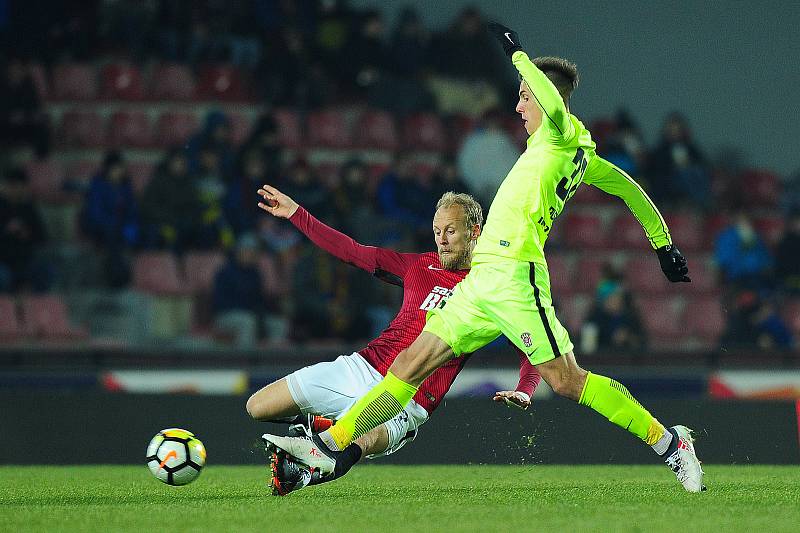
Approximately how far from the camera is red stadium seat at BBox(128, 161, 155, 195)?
11.9 meters

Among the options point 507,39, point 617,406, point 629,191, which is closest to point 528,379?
point 617,406

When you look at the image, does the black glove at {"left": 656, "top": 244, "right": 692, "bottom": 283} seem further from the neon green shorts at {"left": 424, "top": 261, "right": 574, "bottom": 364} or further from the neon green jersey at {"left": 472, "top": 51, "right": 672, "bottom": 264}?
the neon green shorts at {"left": 424, "top": 261, "right": 574, "bottom": 364}

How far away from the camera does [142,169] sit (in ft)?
40.2

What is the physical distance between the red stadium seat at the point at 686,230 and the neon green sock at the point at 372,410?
8.46 metres

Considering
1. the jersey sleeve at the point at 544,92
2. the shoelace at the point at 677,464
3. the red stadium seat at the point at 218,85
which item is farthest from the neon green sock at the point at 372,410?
the red stadium seat at the point at 218,85

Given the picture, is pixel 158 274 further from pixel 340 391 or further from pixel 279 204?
pixel 340 391

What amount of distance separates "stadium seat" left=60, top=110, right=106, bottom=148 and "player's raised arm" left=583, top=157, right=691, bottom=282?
7931 mm

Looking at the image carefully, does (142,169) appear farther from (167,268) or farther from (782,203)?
(782,203)

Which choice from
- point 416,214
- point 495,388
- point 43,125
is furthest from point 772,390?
point 43,125

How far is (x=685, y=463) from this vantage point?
5.29 meters

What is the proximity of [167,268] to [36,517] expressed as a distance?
6.88m

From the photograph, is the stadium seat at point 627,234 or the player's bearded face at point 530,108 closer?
the player's bearded face at point 530,108

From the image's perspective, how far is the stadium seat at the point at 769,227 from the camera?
13297 millimetres

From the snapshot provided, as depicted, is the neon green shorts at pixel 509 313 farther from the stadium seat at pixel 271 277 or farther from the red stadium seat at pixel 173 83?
the red stadium seat at pixel 173 83
